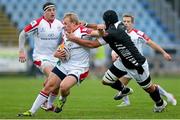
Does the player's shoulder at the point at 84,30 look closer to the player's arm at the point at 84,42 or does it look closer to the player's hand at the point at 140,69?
the player's arm at the point at 84,42

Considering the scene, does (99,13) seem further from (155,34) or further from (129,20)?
(129,20)

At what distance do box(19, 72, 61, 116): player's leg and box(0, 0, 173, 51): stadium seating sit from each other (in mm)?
22801

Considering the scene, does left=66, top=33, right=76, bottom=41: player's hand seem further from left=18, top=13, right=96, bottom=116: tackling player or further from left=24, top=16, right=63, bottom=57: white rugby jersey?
left=24, top=16, right=63, bottom=57: white rugby jersey

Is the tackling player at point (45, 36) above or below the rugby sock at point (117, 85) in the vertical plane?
above

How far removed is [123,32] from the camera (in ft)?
41.5

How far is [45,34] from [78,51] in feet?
6.83

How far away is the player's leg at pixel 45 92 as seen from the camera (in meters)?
12.7

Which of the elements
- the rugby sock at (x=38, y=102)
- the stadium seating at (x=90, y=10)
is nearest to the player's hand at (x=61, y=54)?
the rugby sock at (x=38, y=102)

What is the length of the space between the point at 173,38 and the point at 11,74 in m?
9.52

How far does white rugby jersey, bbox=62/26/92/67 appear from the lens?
12.9 m

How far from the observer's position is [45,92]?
12805mm

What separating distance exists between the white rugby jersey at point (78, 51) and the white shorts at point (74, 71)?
0.21ft

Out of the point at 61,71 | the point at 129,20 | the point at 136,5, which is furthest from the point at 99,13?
the point at 61,71

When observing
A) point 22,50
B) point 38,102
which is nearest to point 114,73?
point 22,50
